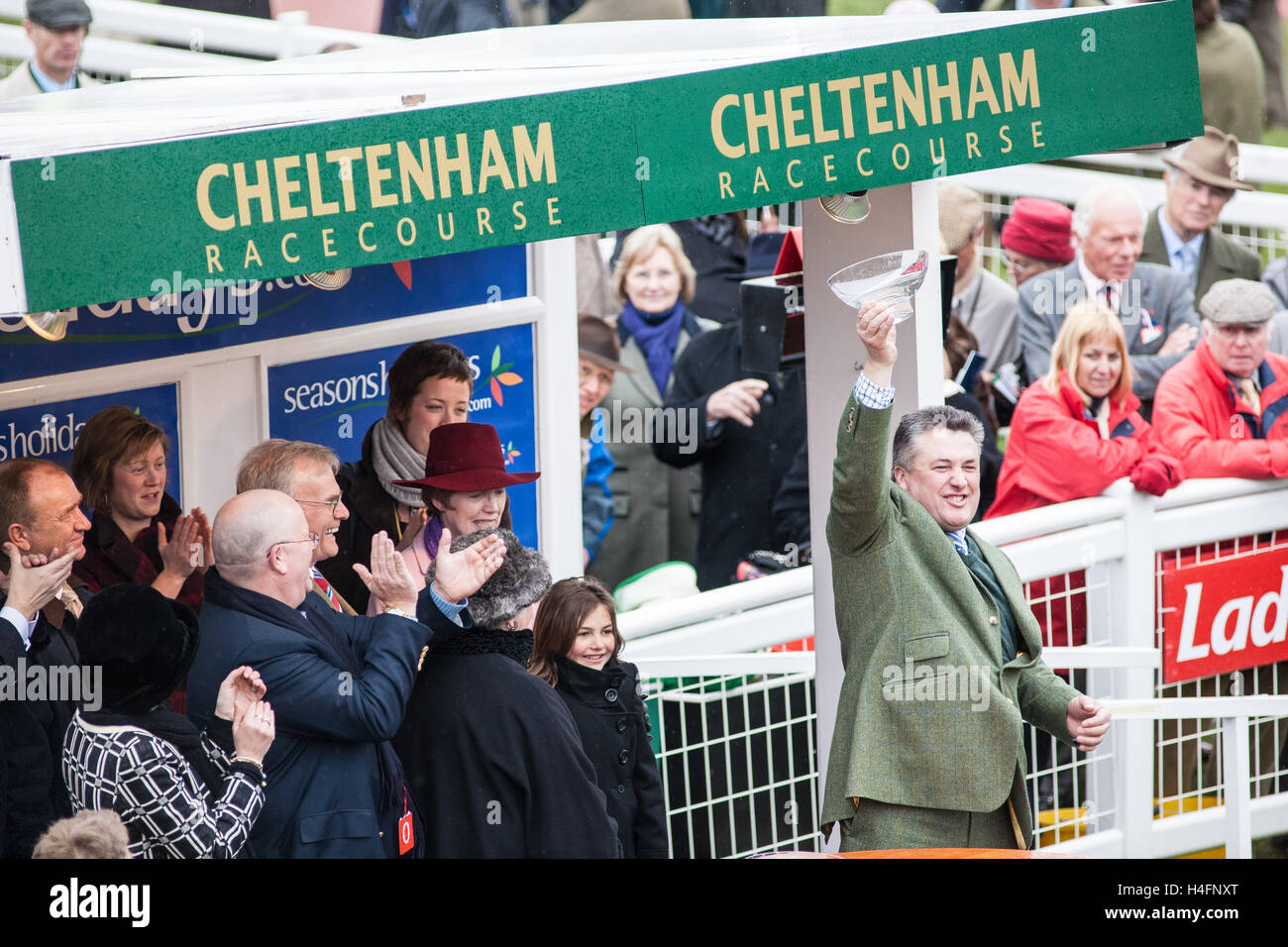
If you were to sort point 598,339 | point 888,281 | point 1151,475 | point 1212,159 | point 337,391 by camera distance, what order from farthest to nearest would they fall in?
point 1212,159 < point 598,339 < point 1151,475 < point 337,391 < point 888,281

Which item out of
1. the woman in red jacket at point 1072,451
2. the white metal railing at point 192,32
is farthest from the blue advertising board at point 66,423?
the white metal railing at point 192,32

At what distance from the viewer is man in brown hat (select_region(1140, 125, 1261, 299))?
8.91m

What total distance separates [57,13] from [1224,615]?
547 centimetres

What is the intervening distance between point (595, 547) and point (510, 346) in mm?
1768

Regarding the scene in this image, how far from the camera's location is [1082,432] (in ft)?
22.3

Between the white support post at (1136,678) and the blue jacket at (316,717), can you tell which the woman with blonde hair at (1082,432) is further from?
the blue jacket at (316,717)

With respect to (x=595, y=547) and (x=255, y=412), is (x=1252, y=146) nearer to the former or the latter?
(x=595, y=547)

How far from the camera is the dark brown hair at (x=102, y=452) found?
→ 4.84m

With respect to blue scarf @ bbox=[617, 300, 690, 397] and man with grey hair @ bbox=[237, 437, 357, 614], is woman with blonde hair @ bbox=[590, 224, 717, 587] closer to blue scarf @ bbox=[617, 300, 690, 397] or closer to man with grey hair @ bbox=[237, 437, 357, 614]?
blue scarf @ bbox=[617, 300, 690, 397]

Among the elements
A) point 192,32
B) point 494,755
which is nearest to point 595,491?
point 494,755

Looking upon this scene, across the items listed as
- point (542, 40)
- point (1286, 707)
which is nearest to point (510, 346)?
point (542, 40)

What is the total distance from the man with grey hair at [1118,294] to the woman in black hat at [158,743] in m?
5.03

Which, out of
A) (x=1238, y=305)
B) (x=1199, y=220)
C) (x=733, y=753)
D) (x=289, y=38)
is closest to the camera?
(x=733, y=753)

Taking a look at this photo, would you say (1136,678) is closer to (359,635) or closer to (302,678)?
(359,635)
